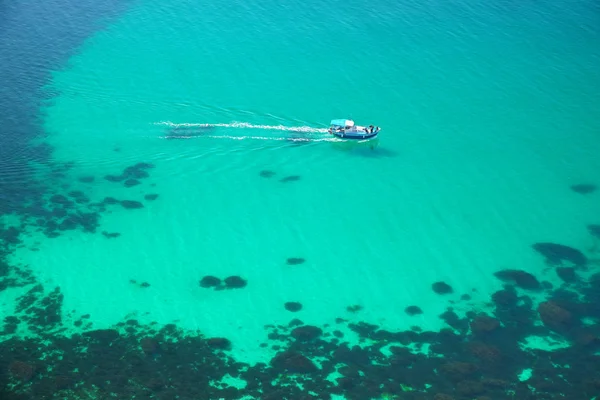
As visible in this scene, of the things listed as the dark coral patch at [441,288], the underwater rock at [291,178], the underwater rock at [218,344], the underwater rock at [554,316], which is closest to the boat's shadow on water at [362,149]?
the underwater rock at [291,178]

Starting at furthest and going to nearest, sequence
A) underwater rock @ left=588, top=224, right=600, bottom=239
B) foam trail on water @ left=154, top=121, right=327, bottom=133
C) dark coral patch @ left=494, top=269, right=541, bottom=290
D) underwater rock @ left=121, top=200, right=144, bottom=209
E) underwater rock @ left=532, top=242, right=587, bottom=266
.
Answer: foam trail on water @ left=154, top=121, right=327, bottom=133 → underwater rock @ left=121, top=200, right=144, bottom=209 → underwater rock @ left=588, top=224, right=600, bottom=239 → underwater rock @ left=532, top=242, right=587, bottom=266 → dark coral patch @ left=494, top=269, right=541, bottom=290

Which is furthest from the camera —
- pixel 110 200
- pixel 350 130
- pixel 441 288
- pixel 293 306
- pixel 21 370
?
pixel 350 130

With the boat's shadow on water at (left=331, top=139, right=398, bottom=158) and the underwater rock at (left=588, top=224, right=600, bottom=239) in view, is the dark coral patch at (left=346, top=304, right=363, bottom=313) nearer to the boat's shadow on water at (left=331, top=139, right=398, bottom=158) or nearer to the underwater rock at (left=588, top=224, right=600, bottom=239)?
the boat's shadow on water at (left=331, top=139, right=398, bottom=158)

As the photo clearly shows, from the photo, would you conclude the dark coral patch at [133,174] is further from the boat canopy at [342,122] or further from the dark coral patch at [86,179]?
the boat canopy at [342,122]

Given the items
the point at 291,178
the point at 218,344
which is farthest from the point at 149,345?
the point at 291,178

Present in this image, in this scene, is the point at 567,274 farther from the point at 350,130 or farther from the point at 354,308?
the point at 350,130

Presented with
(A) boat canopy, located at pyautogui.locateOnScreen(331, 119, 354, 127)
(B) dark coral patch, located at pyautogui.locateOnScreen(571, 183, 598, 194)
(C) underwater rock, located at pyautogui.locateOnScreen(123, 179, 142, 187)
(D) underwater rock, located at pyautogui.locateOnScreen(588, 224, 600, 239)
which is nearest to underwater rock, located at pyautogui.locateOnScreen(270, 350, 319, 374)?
(C) underwater rock, located at pyautogui.locateOnScreen(123, 179, 142, 187)
